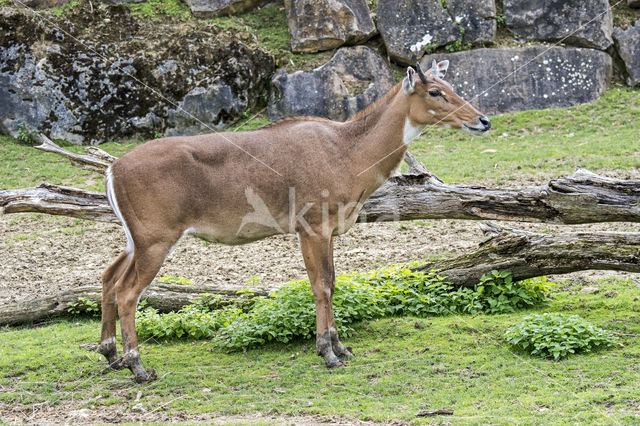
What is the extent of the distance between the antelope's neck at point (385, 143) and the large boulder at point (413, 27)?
9.28 metres

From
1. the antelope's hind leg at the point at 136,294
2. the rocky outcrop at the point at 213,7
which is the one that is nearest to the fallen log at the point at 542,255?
the antelope's hind leg at the point at 136,294

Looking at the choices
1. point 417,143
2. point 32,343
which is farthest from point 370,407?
point 417,143

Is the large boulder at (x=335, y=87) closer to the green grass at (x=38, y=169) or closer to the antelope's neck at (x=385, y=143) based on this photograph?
the green grass at (x=38, y=169)

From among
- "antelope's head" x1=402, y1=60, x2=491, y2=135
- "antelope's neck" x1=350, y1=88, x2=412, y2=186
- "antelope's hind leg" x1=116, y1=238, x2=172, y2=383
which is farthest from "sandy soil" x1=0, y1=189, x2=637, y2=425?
"antelope's head" x1=402, y1=60, x2=491, y2=135

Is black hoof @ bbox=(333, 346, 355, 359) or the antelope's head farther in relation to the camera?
the antelope's head

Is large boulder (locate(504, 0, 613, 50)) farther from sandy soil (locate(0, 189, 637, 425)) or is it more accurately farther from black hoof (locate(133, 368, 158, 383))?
black hoof (locate(133, 368, 158, 383))

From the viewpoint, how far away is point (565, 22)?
1623 cm

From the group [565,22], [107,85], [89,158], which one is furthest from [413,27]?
[89,158]

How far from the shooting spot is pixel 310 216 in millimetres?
7078

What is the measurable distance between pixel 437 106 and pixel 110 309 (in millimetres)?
3857

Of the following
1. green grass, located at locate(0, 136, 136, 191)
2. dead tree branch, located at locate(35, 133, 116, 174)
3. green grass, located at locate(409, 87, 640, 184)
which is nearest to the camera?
dead tree branch, located at locate(35, 133, 116, 174)

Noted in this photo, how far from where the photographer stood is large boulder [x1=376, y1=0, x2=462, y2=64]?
1627cm

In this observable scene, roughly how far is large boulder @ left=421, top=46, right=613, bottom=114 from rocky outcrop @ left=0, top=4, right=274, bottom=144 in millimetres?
4765

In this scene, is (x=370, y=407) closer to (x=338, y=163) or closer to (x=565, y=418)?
(x=565, y=418)
